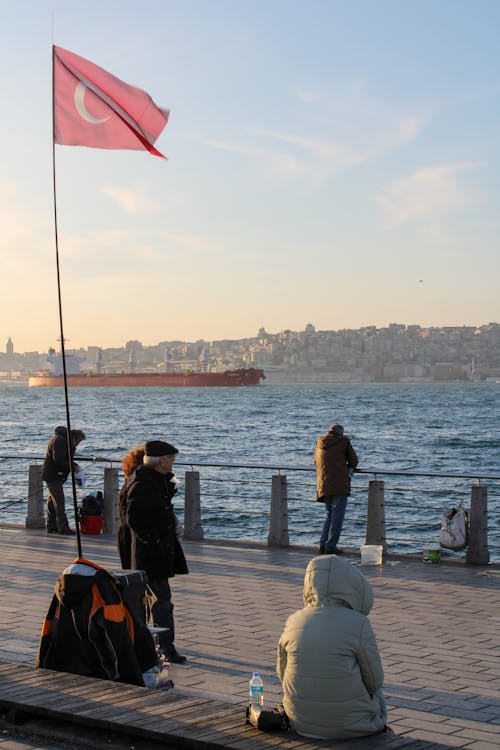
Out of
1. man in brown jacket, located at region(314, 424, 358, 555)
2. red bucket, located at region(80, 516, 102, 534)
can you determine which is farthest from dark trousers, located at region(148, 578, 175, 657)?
red bucket, located at region(80, 516, 102, 534)

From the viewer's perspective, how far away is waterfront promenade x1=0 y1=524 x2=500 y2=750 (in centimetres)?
624

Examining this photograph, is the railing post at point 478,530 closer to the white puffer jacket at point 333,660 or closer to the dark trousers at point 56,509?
the dark trousers at point 56,509

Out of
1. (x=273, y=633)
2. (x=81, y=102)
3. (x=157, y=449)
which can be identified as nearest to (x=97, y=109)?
(x=81, y=102)

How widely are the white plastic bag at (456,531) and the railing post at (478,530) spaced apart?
0.25 ft

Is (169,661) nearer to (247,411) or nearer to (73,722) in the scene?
(73,722)

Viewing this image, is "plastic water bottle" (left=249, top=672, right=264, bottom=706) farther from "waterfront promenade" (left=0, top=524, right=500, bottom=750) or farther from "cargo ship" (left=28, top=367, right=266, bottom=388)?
"cargo ship" (left=28, top=367, right=266, bottom=388)

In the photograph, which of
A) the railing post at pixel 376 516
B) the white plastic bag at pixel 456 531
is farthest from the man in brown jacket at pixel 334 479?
the white plastic bag at pixel 456 531

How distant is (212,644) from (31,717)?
286 cm

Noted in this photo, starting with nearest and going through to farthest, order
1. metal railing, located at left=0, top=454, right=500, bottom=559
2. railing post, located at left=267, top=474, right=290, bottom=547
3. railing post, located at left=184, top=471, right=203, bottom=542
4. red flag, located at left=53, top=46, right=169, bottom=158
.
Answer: red flag, located at left=53, top=46, right=169, bottom=158
railing post, located at left=267, top=474, right=290, bottom=547
railing post, located at left=184, top=471, right=203, bottom=542
metal railing, located at left=0, top=454, right=500, bottom=559

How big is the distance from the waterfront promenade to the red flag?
13.4ft

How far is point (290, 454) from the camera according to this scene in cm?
5481

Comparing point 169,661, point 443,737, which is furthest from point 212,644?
point 443,737

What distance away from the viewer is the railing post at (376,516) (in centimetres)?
1346

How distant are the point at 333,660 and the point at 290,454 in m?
49.7
